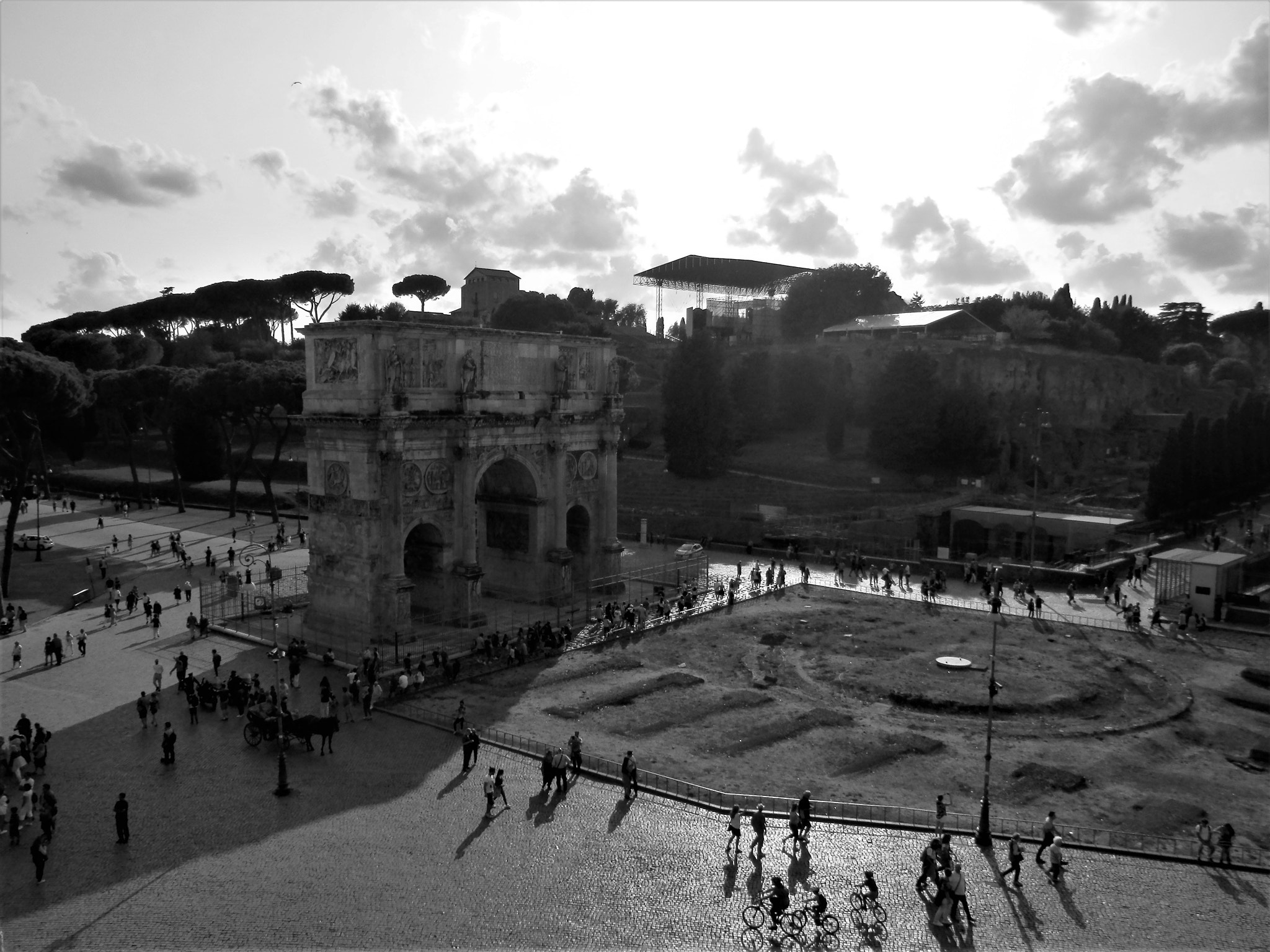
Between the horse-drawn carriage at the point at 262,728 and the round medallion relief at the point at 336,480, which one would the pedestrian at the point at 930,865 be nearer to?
the horse-drawn carriage at the point at 262,728

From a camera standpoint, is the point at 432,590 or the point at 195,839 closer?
the point at 195,839

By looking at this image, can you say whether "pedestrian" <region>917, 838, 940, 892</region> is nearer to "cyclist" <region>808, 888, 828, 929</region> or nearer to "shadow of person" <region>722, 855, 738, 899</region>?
"cyclist" <region>808, 888, 828, 929</region>

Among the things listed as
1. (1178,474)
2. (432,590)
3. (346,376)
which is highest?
(346,376)

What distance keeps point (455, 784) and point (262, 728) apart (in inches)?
210

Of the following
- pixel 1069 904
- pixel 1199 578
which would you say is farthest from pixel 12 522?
pixel 1199 578

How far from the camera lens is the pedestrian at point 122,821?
1820 centimetres

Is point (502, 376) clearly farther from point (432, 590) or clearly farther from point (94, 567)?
point (94, 567)

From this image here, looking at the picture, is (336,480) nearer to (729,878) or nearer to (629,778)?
(629,778)

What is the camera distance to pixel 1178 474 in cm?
5809

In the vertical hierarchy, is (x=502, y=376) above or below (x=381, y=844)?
above

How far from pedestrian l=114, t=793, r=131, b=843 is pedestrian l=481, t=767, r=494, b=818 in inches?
261

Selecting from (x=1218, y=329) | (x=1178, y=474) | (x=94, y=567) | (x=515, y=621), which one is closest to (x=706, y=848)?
(x=515, y=621)

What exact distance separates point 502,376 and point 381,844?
21.5 meters

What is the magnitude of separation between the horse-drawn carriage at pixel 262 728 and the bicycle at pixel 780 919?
12251mm
